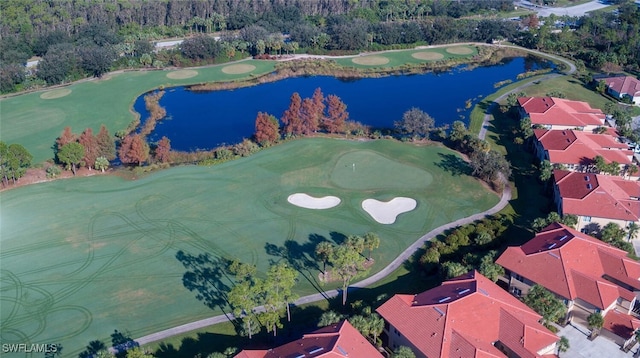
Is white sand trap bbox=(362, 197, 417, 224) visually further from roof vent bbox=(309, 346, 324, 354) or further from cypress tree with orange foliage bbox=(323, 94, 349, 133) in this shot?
roof vent bbox=(309, 346, 324, 354)

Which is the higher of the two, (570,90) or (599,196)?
(570,90)

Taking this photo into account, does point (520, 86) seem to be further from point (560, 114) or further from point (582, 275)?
point (582, 275)

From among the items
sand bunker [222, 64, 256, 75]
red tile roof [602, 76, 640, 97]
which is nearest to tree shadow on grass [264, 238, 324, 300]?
sand bunker [222, 64, 256, 75]

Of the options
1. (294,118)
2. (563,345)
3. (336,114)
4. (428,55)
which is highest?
(428,55)

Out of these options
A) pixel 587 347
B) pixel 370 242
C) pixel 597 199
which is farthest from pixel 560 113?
pixel 587 347

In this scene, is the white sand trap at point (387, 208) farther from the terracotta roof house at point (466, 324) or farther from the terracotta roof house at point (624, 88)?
the terracotta roof house at point (624, 88)

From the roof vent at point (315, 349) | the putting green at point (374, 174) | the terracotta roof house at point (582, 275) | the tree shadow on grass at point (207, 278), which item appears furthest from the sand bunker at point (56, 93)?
the terracotta roof house at point (582, 275)

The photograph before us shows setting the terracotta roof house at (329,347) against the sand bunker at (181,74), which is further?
the sand bunker at (181,74)
